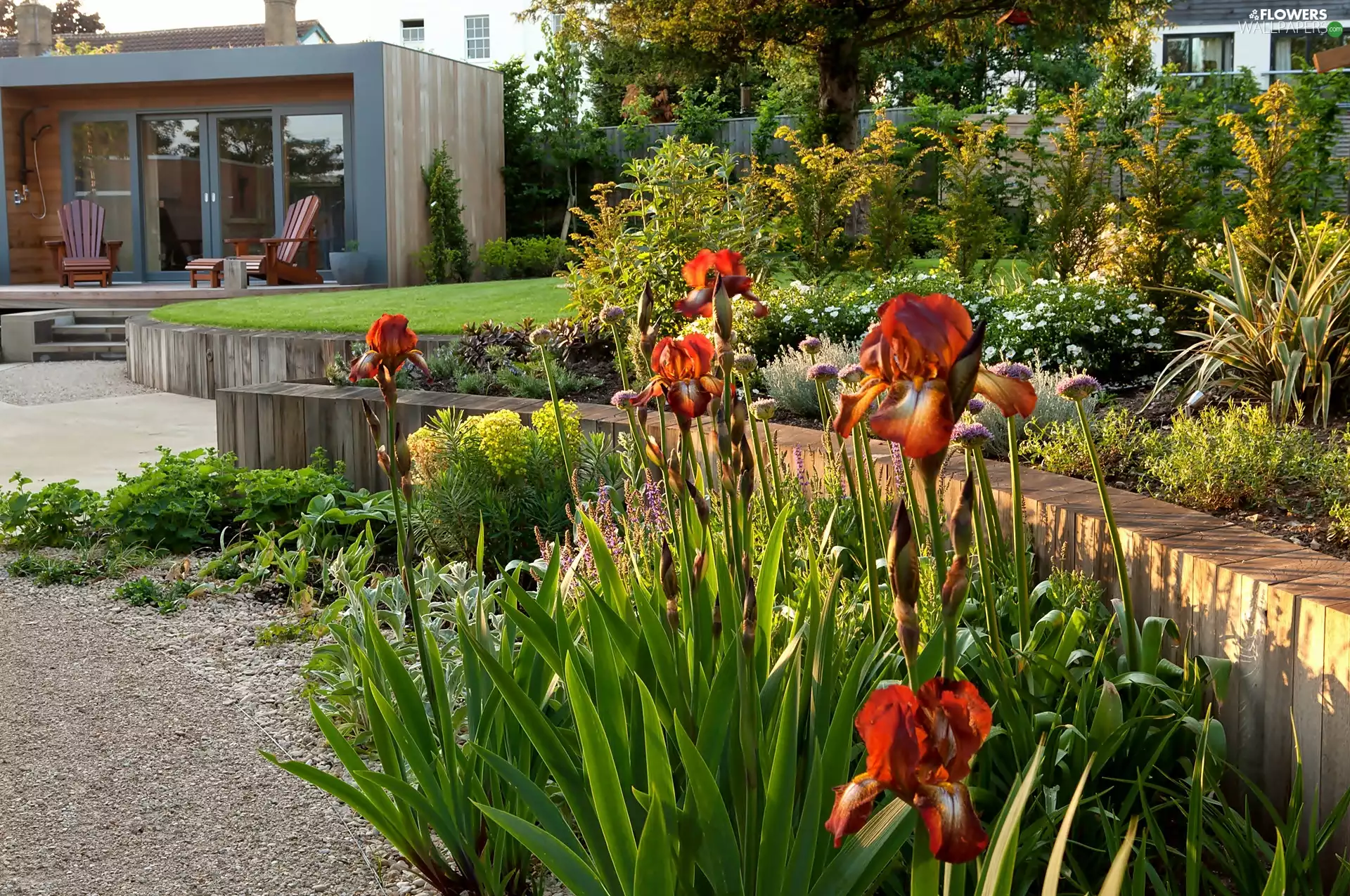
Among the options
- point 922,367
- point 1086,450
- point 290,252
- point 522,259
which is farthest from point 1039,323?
point 290,252

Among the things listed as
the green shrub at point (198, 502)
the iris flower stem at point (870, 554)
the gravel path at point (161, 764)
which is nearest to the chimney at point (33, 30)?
the green shrub at point (198, 502)

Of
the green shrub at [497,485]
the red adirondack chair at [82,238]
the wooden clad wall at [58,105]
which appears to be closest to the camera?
the green shrub at [497,485]

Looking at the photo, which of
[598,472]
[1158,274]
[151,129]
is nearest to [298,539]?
[598,472]

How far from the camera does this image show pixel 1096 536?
7.91ft

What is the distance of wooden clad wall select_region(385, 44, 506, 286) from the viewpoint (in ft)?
43.1

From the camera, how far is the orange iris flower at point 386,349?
1709mm

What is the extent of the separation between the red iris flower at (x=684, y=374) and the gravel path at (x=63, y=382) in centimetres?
751

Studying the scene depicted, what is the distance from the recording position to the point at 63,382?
8.91m

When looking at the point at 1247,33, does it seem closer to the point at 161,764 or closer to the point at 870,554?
the point at 161,764

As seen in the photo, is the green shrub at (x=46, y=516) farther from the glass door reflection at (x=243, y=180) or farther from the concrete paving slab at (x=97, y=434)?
the glass door reflection at (x=243, y=180)

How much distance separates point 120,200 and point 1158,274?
13.0 m

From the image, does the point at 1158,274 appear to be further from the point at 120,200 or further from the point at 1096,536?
the point at 120,200

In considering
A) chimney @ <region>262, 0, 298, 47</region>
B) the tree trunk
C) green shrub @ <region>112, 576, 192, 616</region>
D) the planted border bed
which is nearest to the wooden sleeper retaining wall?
green shrub @ <region>112, 576, 192, 616</region>

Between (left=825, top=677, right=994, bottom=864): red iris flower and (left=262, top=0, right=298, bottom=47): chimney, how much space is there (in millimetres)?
18598
